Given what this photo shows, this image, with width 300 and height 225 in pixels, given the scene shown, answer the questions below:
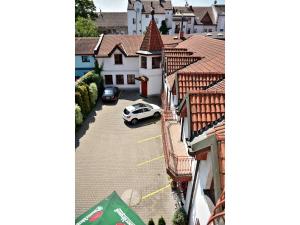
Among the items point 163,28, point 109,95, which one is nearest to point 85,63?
point 109,95

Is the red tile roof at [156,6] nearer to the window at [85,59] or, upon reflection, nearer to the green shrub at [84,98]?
the window at [85,59]

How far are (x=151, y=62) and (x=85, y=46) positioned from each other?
7.99m

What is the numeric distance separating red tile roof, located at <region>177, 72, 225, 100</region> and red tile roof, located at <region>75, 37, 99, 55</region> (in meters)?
16.6

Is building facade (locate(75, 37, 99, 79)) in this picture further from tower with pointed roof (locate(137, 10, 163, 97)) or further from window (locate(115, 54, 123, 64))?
tower with pointed roof (locate(137, 10, 163, 97))

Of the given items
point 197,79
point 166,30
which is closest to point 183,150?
point 197,79

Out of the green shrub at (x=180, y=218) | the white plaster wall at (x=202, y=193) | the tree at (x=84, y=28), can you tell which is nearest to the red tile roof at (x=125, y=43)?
the tree at (x=84, y=28)

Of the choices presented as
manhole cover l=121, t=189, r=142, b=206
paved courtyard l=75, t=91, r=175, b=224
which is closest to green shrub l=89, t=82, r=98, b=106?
paved courtyard l=75, t=91, r=175, b=224

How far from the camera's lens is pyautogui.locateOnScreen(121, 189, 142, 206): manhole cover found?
1103 cm

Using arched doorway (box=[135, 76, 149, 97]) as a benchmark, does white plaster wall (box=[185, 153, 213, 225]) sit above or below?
below
